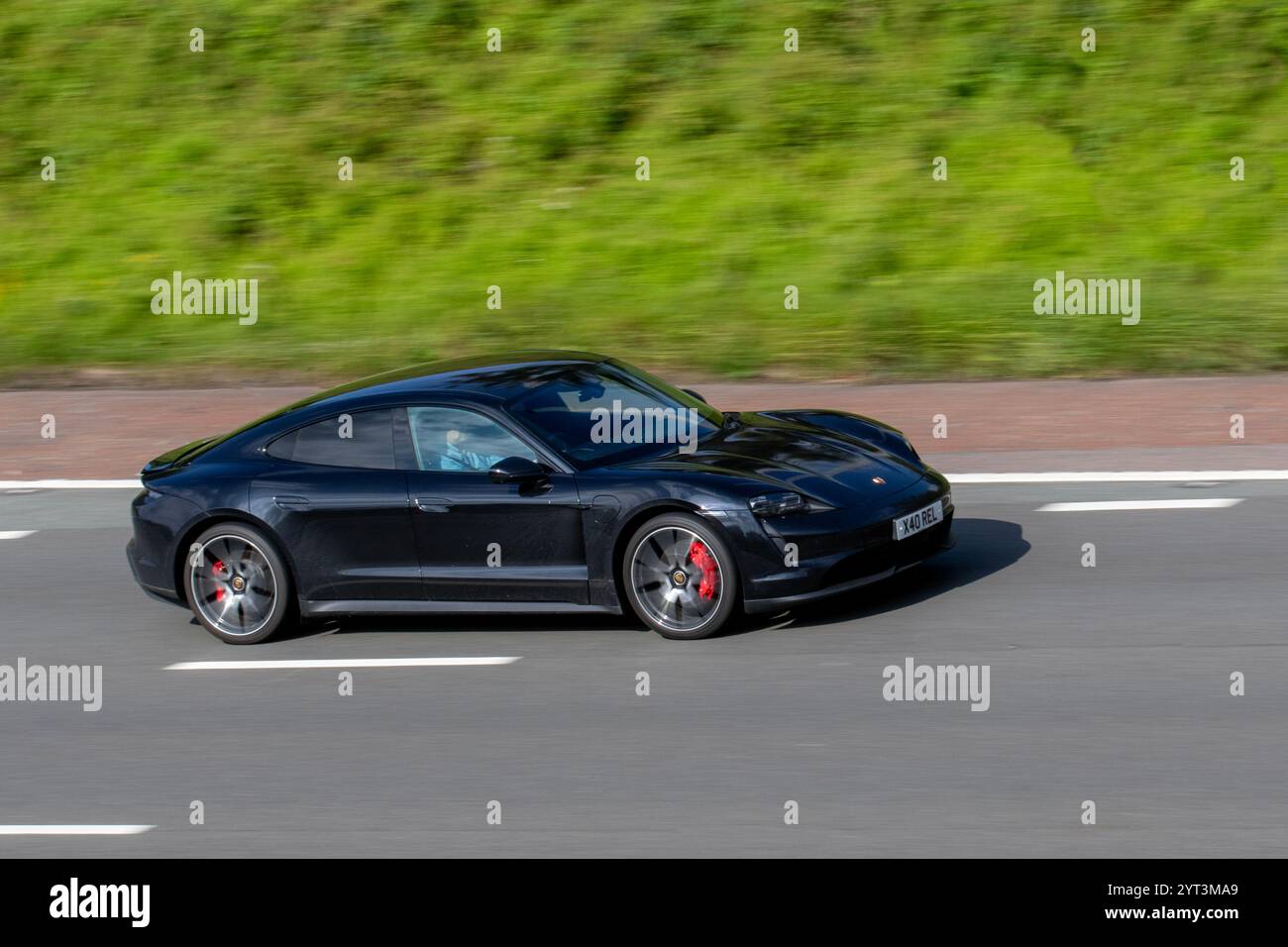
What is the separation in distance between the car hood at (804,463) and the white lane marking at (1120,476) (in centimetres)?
245

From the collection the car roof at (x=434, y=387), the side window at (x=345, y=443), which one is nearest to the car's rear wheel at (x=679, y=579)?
the car roof at (x=434, y=387)

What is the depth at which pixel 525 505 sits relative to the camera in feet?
26.6

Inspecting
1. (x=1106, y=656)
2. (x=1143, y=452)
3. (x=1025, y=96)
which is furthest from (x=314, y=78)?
(x=1106, y=656)

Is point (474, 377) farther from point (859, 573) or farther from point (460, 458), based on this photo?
point (859, 573)

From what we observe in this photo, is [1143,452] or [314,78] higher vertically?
[314,78]

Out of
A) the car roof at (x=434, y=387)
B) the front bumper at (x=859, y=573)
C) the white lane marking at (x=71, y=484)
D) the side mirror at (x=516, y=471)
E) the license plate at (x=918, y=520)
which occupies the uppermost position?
the car roof at (x=434, y=387)

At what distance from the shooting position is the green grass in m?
15.5

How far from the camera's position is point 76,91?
22266mm

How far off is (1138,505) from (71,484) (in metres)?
7.67

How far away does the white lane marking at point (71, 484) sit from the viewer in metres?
12.3

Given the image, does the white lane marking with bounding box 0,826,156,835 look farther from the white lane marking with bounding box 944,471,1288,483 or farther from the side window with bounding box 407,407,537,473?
the white lane marking with bounding box 944,471,1288,483

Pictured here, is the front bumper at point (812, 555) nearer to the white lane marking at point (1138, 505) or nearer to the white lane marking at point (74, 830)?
the white lane marking at point (1138, 505)

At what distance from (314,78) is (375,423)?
1434 centimetres

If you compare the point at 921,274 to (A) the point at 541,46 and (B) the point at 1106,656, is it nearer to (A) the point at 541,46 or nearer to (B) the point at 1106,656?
(A) the point at 541,46
